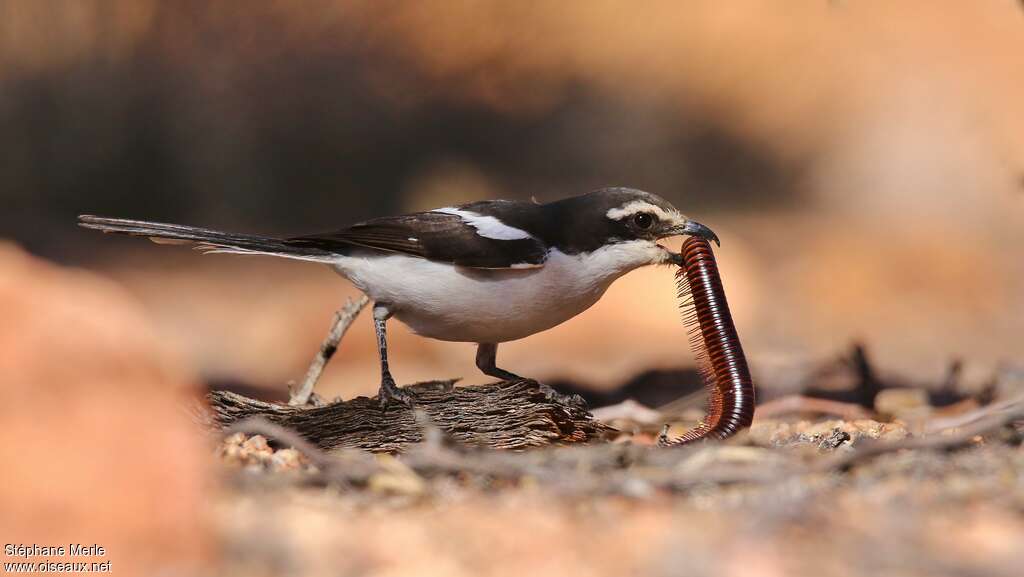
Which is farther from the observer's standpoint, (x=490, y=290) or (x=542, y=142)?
(x=542, y=142)

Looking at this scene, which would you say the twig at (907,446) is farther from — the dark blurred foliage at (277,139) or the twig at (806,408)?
the dark blurred foliage at (277,139)

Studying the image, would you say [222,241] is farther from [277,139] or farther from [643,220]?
[277,139]

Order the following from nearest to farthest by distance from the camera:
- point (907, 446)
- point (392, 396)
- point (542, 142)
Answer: point (907, 446) < point (392, 396) < point (542, 142)

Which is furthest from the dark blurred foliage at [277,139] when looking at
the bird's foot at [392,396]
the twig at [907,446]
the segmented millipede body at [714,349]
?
the twig at [907,446]

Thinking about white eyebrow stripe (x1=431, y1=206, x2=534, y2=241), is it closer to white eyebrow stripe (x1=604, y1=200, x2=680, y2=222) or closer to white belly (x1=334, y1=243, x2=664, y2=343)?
white belly (x1=334, y1=243, x2=664, y2=343)

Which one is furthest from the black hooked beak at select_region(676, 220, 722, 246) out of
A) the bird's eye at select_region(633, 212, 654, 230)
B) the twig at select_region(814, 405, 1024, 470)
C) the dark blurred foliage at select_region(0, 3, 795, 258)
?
the dark blurred foliage at select_region(0, 3, 795, 258)

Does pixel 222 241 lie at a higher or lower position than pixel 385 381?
higher

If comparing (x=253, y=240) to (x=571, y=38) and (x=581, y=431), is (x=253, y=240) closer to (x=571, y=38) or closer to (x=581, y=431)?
(x=581, y=431)

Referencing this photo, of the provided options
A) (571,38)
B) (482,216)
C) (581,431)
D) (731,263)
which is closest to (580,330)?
(731,263)

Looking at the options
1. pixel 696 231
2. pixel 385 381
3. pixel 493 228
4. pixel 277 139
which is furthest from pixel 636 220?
pixel 277 139
